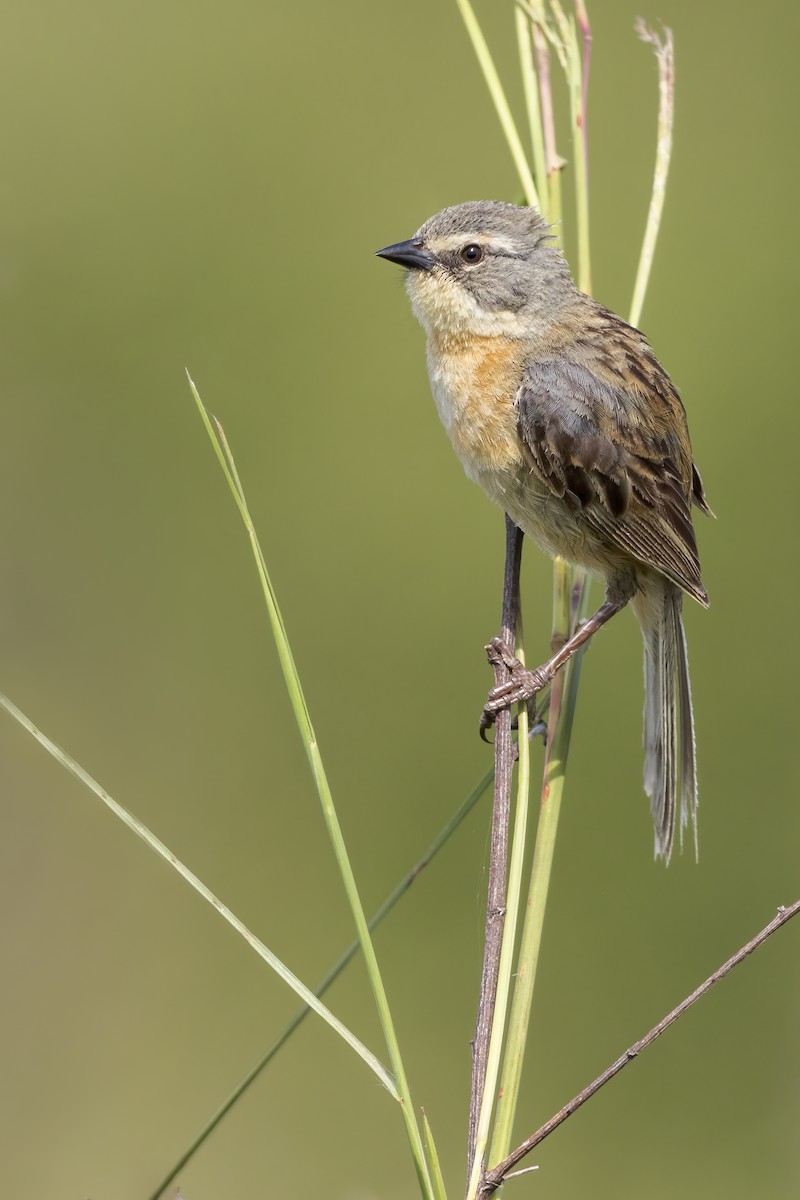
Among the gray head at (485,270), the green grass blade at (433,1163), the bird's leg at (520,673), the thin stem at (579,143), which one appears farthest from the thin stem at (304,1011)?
the gray head at (485,270)

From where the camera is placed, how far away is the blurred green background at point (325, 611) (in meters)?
4.43

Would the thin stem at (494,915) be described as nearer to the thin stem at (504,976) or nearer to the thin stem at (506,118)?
the thin stem at (504,976)

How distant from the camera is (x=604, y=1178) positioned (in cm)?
439

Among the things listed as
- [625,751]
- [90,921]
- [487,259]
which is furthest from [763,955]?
[487,259]

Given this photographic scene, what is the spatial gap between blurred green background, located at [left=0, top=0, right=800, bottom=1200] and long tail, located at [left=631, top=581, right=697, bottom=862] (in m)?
1.36

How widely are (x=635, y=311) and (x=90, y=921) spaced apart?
3.38 meters

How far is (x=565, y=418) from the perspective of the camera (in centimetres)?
287

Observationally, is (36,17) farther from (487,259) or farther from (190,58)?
(487,259)

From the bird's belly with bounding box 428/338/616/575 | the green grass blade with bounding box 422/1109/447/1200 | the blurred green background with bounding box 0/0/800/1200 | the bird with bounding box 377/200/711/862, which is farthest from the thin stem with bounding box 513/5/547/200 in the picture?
the blurred green background with bounding box 0/0/800/1200

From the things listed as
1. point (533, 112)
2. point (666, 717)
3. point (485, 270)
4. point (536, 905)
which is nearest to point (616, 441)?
point (485, 270)

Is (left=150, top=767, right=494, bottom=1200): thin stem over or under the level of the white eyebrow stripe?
under

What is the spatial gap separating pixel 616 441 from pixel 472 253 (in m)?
0.52

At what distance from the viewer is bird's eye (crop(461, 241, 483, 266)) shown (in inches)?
117

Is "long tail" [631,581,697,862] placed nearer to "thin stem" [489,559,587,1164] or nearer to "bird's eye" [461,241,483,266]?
"thin stem" [489,559,587,1164]
